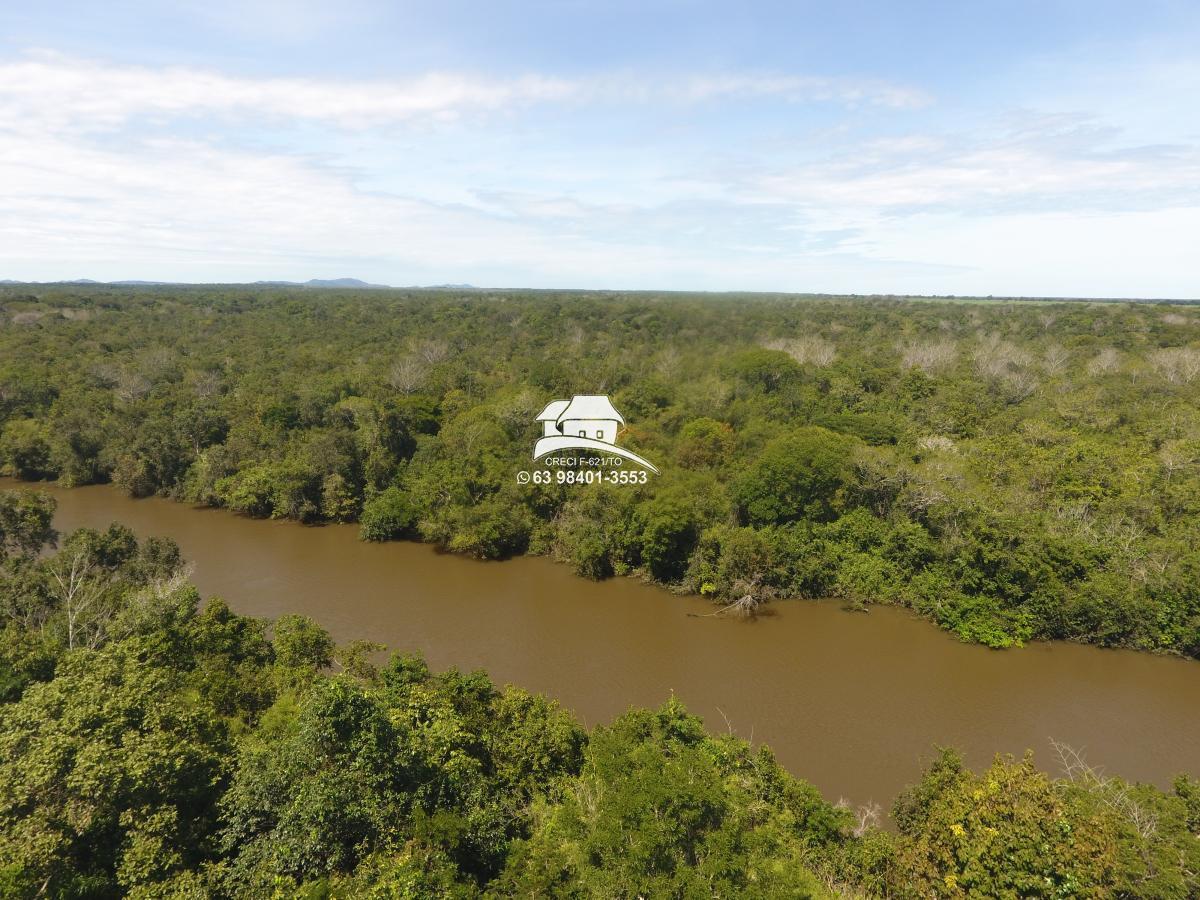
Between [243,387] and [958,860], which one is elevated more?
[243,387]

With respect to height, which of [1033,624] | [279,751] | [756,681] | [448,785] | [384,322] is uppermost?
[384,322]

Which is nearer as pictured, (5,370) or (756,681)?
(756,681)

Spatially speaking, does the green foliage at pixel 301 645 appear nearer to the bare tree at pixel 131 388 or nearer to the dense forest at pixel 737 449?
the dense forest at pixel 737 449

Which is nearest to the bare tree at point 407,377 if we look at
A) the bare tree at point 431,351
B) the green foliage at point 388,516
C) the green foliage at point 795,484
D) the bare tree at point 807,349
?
the bare tree at point 431,351

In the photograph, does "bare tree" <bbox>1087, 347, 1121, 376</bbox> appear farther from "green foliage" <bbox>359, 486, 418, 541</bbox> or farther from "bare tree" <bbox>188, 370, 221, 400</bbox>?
"bare tree" <bbox>188, 370, 221, 400</bbox>

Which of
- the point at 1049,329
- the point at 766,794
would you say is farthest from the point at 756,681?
the point at 1049,329

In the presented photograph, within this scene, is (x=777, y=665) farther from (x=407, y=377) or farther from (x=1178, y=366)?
(x=1178, y=366)

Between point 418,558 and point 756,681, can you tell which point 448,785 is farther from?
point 418,558
